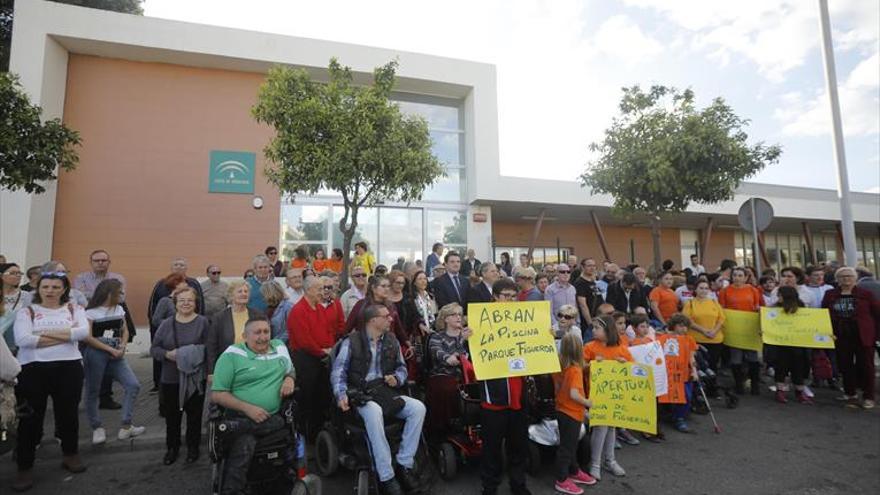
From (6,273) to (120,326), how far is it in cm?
128

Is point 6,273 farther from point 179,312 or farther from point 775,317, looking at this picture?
point 775,317

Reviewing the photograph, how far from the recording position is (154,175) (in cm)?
1208

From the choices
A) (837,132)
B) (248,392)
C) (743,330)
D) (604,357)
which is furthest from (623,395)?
(837,132)

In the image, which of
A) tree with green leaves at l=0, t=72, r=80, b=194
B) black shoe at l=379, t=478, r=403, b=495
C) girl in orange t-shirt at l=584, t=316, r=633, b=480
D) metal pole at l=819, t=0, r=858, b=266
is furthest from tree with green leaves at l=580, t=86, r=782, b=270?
tree with green leaves at l=0, t=72, r=80, b=194

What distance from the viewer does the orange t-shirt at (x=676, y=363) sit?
5465 millimetres

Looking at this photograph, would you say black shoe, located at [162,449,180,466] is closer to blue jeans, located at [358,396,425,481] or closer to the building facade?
blue jeans, located at [358,396,425,481]

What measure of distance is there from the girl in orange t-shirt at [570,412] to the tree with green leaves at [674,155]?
6240 mm

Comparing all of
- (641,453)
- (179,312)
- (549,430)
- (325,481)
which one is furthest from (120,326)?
(641,453)

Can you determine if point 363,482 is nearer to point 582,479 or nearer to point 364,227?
point 582,479

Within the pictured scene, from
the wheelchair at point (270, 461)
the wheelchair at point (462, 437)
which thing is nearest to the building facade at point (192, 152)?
the wheelchair at point (462, 437)

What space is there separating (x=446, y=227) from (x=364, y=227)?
277cm

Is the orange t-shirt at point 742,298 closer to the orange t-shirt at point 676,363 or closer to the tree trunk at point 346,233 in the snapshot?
the orange t-shirt at point 676,363

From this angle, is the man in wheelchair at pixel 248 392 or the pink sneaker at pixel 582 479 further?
the pink sneaker at pixel 582 479

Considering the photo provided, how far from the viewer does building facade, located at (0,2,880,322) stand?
1145 centimetres
